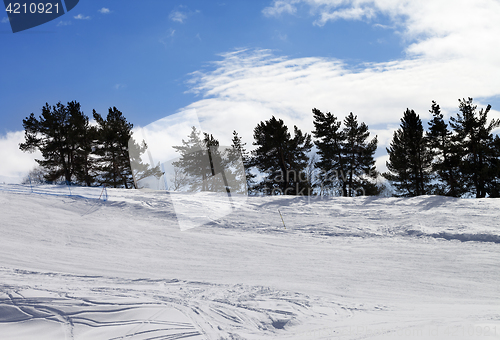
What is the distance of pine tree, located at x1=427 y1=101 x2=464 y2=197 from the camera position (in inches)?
1083

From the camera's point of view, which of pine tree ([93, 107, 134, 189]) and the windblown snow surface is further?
pine tree ([93, 107, 134, 189])

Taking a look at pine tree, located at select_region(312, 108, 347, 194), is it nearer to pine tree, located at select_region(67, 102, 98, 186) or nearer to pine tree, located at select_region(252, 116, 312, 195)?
pine tree, located at select_region(252, 116, 312, 195)

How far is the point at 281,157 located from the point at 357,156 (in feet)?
25.0

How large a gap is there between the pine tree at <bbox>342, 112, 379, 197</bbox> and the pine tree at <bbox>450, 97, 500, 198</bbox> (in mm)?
7438

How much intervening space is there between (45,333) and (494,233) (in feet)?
50.6

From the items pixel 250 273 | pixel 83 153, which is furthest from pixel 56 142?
pixel 250 273

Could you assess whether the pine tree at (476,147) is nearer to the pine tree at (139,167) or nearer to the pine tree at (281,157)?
the pine tree at (281,157)

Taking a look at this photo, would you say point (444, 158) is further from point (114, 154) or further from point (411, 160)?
point (114, 154)

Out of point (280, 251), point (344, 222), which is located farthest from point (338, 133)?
point (280, 251)

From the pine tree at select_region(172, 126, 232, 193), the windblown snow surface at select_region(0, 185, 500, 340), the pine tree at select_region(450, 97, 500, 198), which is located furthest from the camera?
the pine tree at select_region(172, 126, 232, 193)

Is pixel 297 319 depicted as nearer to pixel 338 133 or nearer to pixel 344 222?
pixel 344 222

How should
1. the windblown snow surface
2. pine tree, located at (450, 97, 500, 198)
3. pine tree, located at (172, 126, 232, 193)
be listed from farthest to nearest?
pine tree, located at (172, 126, 232, 193) → pine tree, located at (450, 97, 500, 198) → the windblown snow surface

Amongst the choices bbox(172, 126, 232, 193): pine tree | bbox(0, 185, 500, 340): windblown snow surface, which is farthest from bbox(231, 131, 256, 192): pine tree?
bbox(0, 185, 500, 340): windblown snow surface

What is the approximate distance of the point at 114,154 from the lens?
34.4m
